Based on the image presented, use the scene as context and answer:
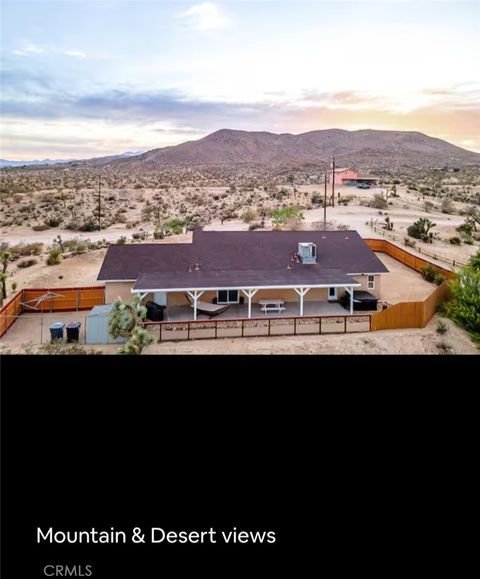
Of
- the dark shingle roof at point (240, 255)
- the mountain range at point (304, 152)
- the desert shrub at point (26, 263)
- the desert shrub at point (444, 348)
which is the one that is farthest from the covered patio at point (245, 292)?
the mountain range at point (304, 152)

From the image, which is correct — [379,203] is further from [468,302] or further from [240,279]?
[468,302]

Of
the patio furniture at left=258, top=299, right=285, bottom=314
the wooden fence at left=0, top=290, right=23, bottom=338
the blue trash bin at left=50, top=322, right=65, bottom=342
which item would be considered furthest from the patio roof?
the wooden fence at left=0, top=290, right=23, bottom=338

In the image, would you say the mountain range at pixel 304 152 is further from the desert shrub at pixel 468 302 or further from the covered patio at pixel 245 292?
the desert shrub at pixel 468 302

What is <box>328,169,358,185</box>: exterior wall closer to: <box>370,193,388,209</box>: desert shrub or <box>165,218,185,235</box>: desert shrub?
<box>370,193,388,209</box>: desert shrub
